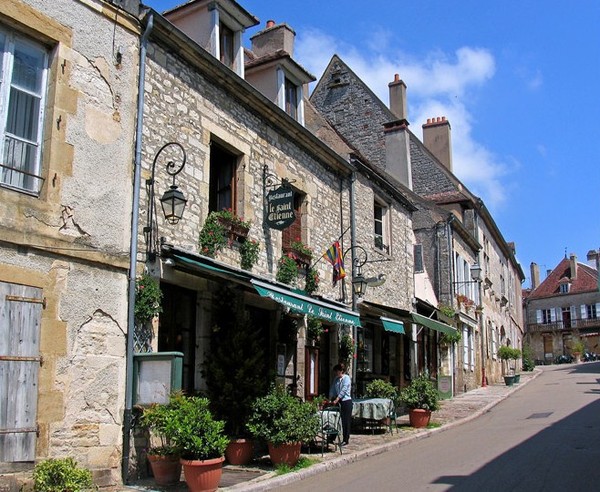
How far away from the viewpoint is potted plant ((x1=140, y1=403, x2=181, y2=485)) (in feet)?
24.8

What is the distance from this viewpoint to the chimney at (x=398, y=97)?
23.4 meters

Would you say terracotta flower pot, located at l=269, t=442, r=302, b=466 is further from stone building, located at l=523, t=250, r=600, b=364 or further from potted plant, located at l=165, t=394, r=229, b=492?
stone building, located at l=523, t=250, r=600, b=364

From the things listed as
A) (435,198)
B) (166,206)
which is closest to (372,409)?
(166,206)

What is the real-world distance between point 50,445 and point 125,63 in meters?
4.72

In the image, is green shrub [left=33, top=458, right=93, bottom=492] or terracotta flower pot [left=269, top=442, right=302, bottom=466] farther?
terracotta flower pot [left=269, top=442, right=302, bottom=466]

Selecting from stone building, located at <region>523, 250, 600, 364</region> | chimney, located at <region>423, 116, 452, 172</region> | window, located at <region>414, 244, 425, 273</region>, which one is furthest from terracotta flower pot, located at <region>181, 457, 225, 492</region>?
stone building, located at <region>523, 250, 600, 364</region>

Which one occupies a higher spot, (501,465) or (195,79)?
(195,79)

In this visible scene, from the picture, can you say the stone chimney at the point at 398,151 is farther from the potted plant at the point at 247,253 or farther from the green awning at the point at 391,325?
the potted plant at the point at 247,253

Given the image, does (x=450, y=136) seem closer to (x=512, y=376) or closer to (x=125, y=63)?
(x=512, y=376)

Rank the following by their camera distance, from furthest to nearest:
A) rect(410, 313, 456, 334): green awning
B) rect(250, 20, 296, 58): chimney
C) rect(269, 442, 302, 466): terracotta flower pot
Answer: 1. rect(410, 313, 456, 334): green awning
2. rect(250, 20, 296, 58): chimney
3. rect(269, 442, 302, 466): terracotta flower pot

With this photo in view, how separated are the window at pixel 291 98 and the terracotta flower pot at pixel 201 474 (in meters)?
7.70

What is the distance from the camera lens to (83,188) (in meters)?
7.82

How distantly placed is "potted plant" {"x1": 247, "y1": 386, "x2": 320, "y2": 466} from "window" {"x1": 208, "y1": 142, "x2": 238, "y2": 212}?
339cm

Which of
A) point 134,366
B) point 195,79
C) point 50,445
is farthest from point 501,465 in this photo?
point 195,79
